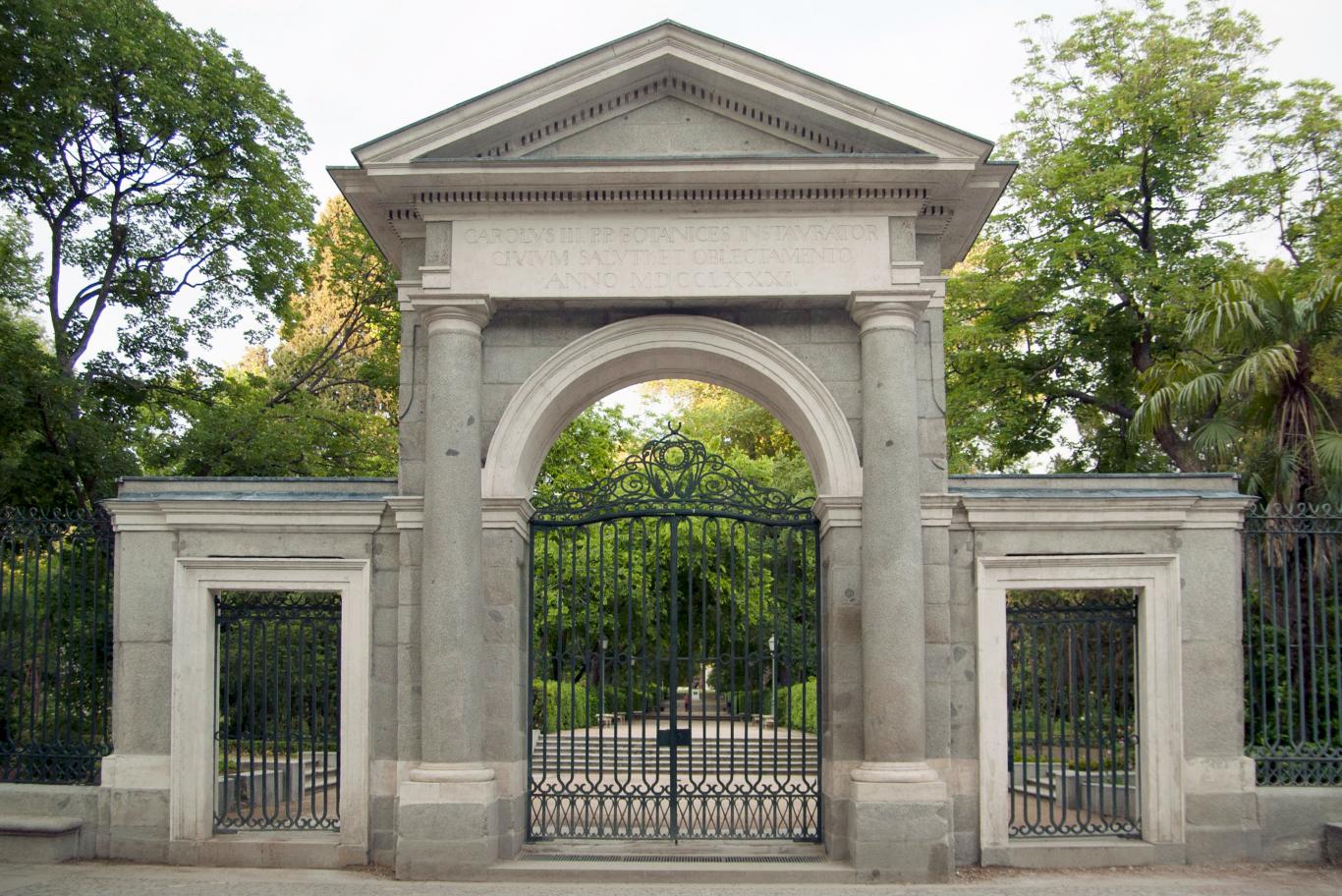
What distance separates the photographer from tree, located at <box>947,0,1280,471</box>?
21.9 m

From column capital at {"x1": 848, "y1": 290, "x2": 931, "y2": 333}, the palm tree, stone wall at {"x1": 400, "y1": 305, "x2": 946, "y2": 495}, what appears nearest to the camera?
column capital at {"x1": 848, "y1": 290, "x2": 931, "y2": 333}

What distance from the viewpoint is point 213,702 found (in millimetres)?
10750

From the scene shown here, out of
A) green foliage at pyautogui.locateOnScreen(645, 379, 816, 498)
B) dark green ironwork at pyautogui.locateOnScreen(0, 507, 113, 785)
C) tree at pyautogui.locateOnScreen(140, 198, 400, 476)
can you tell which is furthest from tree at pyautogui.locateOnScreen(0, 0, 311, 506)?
green foliage at pyautogui.locateOnScreen(645, 379, 816, 498)

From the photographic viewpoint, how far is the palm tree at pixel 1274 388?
12.2 metres

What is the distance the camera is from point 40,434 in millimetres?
18172

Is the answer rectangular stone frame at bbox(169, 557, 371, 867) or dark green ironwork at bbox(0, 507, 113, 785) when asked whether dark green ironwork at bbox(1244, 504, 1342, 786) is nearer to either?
rectangular stone frame at bbox(169, 557, 371, 867)

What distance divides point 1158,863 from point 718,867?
12.4 ft

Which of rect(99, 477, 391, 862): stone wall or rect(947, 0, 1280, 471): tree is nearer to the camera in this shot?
rect(99, 477, 391, 862): stone wall

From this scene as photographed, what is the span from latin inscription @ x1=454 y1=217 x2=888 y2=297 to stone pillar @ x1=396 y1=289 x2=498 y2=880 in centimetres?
46

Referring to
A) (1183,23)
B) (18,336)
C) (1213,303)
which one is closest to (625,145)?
(1213,303)

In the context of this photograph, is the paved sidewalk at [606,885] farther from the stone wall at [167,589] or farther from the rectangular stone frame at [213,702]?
the stone wall at [167,589]

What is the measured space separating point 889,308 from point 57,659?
8.18 meters

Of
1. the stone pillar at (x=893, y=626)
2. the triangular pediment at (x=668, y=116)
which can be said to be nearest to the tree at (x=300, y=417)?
the triangular pediment at (x=668, y=116)

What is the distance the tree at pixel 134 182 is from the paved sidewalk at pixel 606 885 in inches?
379
